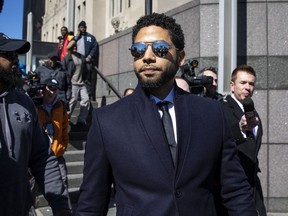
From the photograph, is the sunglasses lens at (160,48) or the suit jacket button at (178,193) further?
the sunglasses lens at (160,48)

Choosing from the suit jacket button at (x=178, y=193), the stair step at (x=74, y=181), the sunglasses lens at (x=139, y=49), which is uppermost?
the sunglasses lens at (x=139, y=49)

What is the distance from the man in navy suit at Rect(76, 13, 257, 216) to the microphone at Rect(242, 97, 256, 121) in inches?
32.4

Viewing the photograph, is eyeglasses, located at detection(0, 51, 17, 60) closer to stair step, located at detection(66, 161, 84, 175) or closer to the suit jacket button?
the suit jacket button

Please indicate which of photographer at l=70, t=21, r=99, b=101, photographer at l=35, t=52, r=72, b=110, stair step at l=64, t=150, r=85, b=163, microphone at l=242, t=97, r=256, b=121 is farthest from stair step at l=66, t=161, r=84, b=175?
microphone at l=242, t=97, r=256, b=121

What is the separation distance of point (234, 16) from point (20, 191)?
208 inches

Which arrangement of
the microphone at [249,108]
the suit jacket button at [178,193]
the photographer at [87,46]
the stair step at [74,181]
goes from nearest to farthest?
the suit jacket button at [178,193] < the microphone at [249,108] < the stair step at [74,181] < the photographer at [87,46]

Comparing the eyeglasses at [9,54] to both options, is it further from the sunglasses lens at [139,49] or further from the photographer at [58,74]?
the photographer at [58,74]

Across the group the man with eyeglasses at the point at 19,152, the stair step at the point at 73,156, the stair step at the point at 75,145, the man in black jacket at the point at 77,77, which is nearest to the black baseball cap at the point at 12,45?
the man with eyeglasses at the point at 19,152

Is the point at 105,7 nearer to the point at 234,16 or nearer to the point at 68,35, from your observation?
the point at 68,35

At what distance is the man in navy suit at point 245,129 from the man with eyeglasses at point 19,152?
1.38 m

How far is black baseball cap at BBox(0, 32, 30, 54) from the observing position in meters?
2.67

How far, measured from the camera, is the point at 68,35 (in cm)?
1133

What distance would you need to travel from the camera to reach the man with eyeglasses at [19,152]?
8.55 feet

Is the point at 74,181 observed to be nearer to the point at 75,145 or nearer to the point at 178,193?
the point at 75,145
